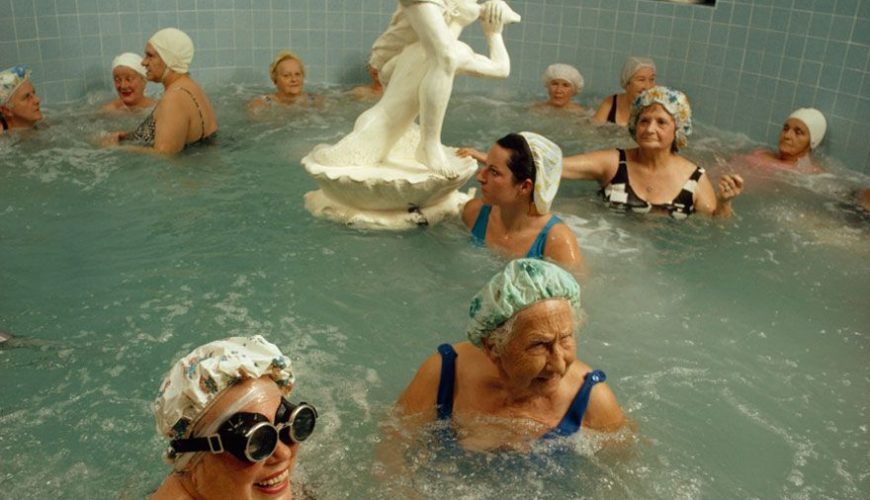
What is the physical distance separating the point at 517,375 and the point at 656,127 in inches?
120

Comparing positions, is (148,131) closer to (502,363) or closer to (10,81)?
(10,81)

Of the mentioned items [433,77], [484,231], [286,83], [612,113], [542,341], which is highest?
[433,77]

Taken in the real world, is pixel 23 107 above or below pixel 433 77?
below

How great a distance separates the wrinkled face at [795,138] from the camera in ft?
22.5

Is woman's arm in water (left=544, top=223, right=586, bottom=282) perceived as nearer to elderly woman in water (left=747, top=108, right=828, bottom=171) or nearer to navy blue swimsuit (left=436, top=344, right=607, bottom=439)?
navy blue swimsuit (left=436, top=344, right=607, bottom=439)

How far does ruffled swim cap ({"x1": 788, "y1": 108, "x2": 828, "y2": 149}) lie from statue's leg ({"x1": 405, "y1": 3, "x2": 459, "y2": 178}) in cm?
328

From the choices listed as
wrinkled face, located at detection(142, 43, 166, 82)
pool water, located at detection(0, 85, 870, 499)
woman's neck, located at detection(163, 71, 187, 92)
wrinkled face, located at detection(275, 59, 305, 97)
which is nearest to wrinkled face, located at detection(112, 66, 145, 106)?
pool water, located at detection(0, 85, 870, 499)

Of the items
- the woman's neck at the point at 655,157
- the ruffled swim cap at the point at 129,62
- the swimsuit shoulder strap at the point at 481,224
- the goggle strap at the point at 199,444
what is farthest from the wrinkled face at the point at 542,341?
the ruffled swim cap at the point at 129,62

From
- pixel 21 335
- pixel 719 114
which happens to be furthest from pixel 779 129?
pixel 21 335

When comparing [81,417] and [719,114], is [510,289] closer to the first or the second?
[81,417]

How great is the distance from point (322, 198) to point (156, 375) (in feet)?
6.75

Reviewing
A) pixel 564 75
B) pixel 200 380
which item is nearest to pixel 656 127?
pixel 564 75

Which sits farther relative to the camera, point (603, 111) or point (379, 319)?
point (603, 111)

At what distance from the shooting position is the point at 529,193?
4438 millimetres
